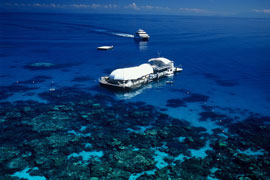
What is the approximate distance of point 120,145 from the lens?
111 ft

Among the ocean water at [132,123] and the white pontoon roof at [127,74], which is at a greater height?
the white pontoon roof at [127,74]

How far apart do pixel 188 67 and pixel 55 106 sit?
175 feet

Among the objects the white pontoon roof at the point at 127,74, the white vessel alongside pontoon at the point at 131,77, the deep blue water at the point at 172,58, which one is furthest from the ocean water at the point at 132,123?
the white pontoon roof at the point at 127,74

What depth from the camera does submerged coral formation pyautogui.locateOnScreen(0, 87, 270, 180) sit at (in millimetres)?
28453

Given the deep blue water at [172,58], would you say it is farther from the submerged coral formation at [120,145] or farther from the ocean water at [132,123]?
the submerged coral formation at [120,145]

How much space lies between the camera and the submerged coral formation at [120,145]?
2845 cm

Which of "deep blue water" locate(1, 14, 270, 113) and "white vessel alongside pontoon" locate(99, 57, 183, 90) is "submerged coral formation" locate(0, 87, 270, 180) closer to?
"white vessel alongside pontoon" locate(99, 57, 183, 90)

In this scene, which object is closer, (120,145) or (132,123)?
(120,145)

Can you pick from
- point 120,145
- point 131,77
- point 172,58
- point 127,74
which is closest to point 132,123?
point 120,145

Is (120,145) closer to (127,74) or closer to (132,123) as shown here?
(132,123)

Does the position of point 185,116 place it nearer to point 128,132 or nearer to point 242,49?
point 128,132

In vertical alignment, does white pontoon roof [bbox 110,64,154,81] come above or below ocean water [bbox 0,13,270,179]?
above

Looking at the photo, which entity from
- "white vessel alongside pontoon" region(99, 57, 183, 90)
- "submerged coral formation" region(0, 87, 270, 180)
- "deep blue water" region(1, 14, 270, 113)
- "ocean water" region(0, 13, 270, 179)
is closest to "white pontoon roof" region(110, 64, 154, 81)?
"white vessel alongside pontoon" region(99, 57, 183, 90)

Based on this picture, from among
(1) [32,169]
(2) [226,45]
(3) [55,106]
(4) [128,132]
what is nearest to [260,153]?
(4) [128,132]
